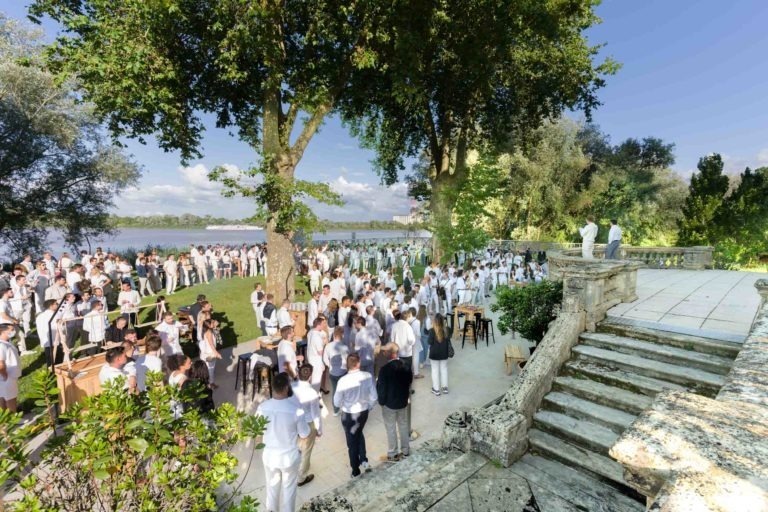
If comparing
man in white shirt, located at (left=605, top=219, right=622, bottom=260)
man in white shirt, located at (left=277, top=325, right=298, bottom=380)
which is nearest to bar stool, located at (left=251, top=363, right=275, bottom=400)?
man in white shirt, located at (left=277, top=325, right=298, bottom=380)

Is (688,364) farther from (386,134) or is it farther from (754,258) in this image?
(386,134)

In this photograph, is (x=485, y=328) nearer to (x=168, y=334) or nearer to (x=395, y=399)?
(x=395, y=399)

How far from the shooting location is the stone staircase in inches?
189

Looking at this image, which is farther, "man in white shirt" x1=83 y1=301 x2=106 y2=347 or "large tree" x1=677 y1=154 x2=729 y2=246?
"large tree" x1=677 y1=154 x2=729 y2=246

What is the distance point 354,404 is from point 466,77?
709 inches

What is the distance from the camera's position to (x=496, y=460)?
485 centimetres

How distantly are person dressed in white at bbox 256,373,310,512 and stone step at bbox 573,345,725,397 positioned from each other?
5100mm

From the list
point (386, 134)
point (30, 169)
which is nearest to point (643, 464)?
point (386, 134)

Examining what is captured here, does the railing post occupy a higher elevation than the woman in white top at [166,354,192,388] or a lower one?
higher

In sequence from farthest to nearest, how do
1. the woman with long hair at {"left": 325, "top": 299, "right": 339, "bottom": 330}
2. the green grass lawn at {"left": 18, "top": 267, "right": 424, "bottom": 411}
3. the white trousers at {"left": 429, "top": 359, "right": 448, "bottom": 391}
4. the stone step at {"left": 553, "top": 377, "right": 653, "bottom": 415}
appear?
1. the woman with long hair at {"left": 325, "top": 299, "right": 339, "bottom": 330}
2. the green grass lawn at {"left": 18, "top": 267, "right": 424, "bottom": 411}
3. the white trousers at {"left": 429, "top": 359, "right": 448, "bottom": 391}
4. the stone step at {"left": 553, "top": 377, "right": 653, "bottom": 415}

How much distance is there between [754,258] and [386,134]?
21908 mm

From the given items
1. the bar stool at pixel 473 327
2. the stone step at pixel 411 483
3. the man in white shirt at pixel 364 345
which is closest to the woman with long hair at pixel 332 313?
the man in white shirt at pixel 364 345

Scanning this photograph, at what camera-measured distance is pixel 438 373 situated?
8.17 metres

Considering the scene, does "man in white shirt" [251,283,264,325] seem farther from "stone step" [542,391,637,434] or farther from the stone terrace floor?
"stone step" [542,391,637,434]
